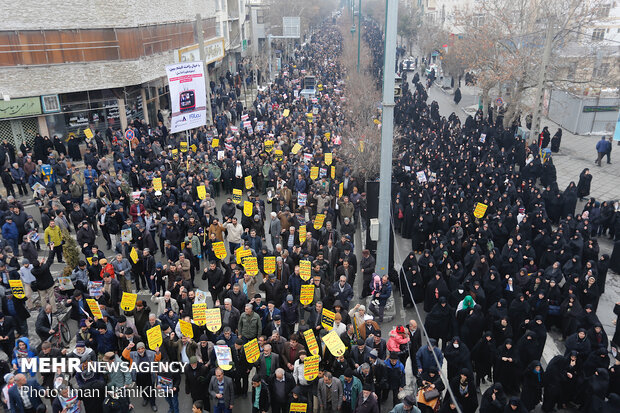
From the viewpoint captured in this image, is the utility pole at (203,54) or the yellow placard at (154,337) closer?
the yellow placard at (154,337)

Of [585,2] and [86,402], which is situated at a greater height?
[585,2]

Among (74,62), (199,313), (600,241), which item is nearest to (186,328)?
(199,313)

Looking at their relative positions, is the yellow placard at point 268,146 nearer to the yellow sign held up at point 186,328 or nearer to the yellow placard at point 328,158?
the yellow placard at point 328,158

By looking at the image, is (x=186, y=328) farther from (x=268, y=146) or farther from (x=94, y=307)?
(x=268, y=146)

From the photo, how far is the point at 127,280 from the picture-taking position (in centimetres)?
1120

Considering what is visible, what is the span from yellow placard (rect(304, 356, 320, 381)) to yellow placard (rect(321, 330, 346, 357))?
0.34 m

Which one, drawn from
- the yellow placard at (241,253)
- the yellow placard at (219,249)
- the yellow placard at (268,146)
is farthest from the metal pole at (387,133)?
the yellow placard at (268,146)

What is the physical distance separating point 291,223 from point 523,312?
6153 millimetres

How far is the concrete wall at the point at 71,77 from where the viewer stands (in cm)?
2086

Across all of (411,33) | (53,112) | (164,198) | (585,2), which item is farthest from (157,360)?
(411,33)

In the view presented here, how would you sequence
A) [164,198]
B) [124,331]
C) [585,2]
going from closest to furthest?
[124,331]
[164,198]
[585,2]

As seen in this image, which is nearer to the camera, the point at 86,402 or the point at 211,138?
the point at 86,402

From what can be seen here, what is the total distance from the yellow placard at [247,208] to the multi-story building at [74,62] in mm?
13067

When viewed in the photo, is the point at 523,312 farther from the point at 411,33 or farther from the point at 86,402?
the point at 411,33
